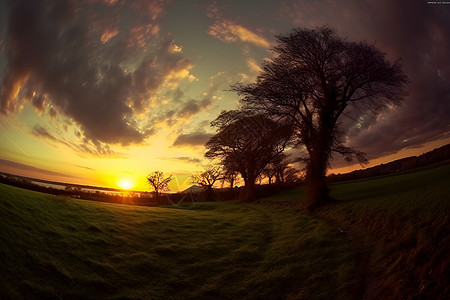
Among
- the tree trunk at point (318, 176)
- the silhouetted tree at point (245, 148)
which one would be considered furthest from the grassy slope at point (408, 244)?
the silhouetted tree at point (245, 148)

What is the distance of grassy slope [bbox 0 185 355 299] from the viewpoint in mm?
7136

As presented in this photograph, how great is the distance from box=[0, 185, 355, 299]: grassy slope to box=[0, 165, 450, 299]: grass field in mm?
39

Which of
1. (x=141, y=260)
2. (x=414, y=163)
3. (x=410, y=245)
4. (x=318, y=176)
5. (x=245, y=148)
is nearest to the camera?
(x=410, y=245)

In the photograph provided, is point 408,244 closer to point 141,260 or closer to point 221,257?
point 221,257

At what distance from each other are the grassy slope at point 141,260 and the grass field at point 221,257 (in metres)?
0.04

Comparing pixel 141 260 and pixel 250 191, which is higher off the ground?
pixel 141 260

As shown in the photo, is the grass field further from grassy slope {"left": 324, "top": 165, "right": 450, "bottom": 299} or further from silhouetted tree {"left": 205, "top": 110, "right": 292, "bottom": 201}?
silhouetted tree {"left": 205, "top": 110, "right": 292, "bottom": 201}

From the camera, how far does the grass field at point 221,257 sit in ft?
22.1

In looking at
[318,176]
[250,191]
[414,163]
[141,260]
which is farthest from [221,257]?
[414,163]

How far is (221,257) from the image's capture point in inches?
446

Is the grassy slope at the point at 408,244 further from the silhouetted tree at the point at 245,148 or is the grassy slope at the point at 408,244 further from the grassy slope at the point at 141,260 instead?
the silhouetted tree at the point at 245,148

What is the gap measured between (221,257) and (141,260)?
12.8 ft

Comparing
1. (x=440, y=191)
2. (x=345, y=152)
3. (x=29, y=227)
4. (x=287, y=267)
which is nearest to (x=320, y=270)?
(x=287, y=267)

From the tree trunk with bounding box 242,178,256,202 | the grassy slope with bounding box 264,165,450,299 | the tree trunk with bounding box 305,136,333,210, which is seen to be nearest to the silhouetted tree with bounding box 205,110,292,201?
the tree trunk with bounding box 242,178,256,202
